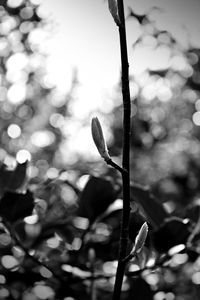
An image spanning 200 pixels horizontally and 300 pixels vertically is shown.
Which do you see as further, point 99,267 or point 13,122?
point 13,122

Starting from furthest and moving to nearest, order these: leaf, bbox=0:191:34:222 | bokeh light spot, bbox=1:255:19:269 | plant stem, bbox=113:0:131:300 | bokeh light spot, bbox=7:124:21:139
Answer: bokeh light spot, bbox=7:124:21:139
bokeh light spot, bbox=1:255:19:269
leaf, bbox=0:191:34:222
plant stem, bbox=113:0:131:300

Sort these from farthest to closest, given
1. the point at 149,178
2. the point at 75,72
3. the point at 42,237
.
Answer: the point at 149,178 → the point at 75,72 → the point at 42,237

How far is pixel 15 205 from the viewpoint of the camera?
0.80m

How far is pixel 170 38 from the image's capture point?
149 centimetres

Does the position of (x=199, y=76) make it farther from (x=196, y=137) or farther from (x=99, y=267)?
(x=99, y=267)

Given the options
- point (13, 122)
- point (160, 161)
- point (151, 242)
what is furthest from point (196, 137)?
point (151, 242)

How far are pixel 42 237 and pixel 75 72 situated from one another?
5.70ft

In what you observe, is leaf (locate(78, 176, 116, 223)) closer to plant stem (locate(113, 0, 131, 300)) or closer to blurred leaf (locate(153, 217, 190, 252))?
blurred leaf (locate(153, 217, 190, 252))

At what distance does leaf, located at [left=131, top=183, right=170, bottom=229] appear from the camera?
87 cm

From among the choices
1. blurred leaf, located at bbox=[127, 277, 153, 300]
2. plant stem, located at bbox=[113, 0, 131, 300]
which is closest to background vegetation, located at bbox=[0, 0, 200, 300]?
blurred leaf, located at bbox=[127, 277, 153, 300]

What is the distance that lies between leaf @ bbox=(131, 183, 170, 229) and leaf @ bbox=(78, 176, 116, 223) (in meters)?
0.05

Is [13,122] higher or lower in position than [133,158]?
higher

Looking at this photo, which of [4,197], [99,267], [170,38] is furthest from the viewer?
[170,38]

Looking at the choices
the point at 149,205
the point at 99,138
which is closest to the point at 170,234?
the point at 149,205
